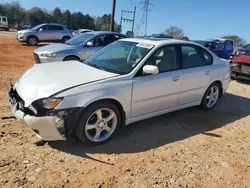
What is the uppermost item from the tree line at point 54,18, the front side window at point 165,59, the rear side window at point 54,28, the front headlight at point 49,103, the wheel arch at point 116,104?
the tree line at point 54,18

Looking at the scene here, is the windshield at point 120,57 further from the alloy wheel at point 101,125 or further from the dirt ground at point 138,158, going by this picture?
the dirt ground at point 138,158

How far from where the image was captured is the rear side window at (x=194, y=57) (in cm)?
453

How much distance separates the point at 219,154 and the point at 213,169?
47 centimetres

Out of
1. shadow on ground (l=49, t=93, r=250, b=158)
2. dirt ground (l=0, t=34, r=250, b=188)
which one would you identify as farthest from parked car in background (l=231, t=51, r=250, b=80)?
dirt ground (l=0, t=34, r=250, b=188)

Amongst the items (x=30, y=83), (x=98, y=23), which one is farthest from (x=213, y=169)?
(x=98, y=23)

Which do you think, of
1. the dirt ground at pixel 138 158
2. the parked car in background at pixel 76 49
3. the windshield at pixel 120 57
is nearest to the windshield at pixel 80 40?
the parked car in background at pixel 76 49

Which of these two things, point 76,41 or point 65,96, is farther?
point 76,41

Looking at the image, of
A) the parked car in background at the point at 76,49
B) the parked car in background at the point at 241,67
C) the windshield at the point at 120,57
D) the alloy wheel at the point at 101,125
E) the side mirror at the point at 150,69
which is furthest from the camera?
the parked car in background at the point at 241,67

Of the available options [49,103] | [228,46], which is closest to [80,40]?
[49,103]

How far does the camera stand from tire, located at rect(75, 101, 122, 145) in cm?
324

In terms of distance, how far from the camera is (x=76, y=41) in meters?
8.67

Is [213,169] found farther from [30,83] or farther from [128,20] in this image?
[128,20]

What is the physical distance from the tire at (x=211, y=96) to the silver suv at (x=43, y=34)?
16239mm

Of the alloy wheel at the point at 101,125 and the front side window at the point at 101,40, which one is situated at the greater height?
the front side window at the point at 101,40
